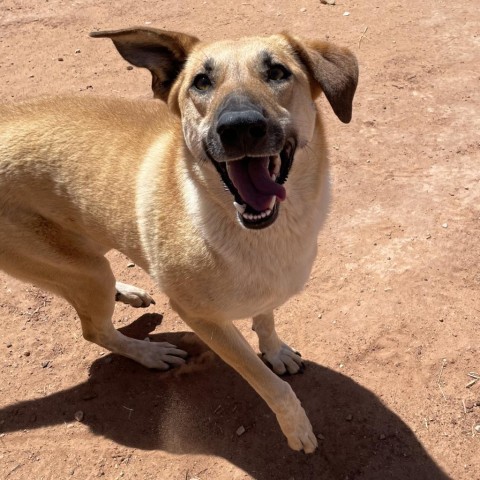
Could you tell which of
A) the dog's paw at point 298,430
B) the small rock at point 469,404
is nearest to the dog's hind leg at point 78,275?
the dog's paw at point 298,430

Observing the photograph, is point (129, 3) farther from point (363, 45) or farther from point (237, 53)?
point (237, 53)

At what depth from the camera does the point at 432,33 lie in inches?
269

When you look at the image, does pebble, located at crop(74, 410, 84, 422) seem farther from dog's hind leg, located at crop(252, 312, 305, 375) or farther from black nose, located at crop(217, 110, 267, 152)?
black nose, located at crop(217, 110, 267, 152)

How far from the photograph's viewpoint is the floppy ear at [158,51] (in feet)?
10.5

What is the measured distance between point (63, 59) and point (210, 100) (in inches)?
204

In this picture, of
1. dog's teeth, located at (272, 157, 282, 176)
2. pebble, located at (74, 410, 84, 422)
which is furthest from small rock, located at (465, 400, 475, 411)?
pebble, located at (74, 410, 84, 422)

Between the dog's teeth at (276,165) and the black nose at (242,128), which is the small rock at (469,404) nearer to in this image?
the dog's teeth at (276,165)

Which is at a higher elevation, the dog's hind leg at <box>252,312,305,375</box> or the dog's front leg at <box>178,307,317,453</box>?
the dog's front leg at <box>178,307,317,453</box>

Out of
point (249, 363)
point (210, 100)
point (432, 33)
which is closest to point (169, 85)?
point (210, 100)

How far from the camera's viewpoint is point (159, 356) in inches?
175

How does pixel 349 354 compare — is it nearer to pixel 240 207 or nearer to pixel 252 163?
pixel 240 207

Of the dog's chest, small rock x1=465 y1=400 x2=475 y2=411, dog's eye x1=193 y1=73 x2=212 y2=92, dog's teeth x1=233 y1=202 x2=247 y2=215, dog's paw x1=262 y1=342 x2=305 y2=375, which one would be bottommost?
dog's paw x1=262 y1=342 x2=305 y2=375

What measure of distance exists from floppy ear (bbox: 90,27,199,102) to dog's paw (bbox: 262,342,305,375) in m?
1.94

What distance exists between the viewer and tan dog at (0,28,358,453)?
2.99 metres
